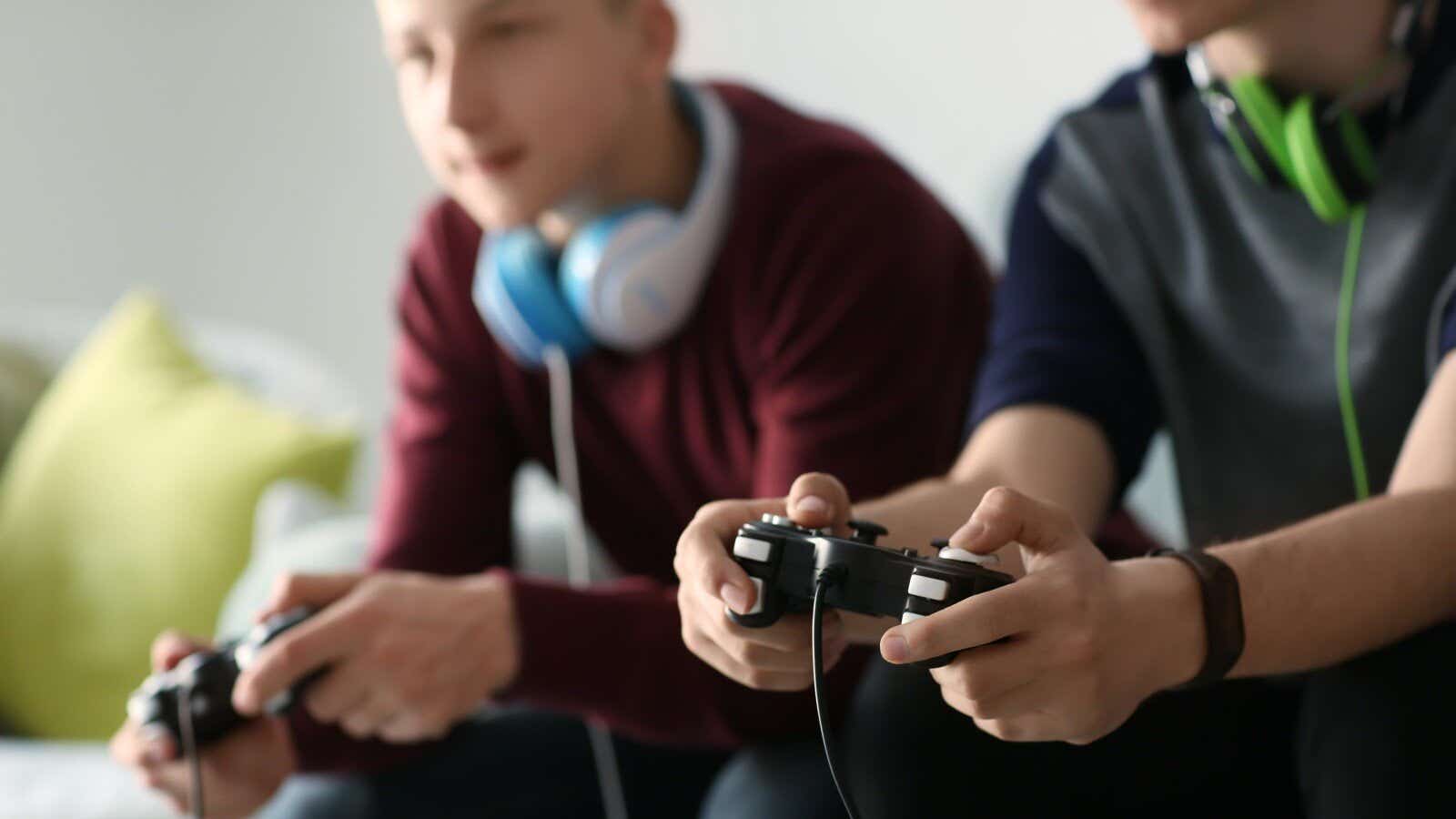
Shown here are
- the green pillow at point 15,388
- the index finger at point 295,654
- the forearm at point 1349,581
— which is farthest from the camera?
the green pillow at point 15,388

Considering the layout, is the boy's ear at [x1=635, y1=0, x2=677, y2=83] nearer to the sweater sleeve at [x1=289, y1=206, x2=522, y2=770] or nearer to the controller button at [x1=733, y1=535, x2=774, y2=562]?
the sweater sleeve at [x1=289, y1=206, x2=522, y2=770]

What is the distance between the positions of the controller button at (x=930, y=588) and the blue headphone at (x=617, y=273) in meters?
0.52

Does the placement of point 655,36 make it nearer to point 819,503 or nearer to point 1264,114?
point 1264,114

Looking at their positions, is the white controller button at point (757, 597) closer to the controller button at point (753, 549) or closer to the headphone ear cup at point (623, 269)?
the controller button at point (753, 549)

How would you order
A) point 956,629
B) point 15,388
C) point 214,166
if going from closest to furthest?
point 956,629
point 15,388
point 214,166

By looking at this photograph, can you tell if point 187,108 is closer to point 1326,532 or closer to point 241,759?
point 241,759

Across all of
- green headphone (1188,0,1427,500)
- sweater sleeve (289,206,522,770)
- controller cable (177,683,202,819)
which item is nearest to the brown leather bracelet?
green headphone (1188,0,1427,500)

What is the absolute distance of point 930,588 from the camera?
20.2 inches

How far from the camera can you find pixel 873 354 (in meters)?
0.97

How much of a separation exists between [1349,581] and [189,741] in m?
0.63

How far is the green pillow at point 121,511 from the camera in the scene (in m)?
1.32

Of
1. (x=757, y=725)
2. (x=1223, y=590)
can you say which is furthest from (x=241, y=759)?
(x=1223, y=590)

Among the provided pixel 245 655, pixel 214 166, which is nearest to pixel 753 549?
pixel 245 655

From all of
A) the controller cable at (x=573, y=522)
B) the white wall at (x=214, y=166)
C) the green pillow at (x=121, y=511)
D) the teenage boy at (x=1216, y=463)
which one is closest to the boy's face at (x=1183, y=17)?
the teenage boy at (x=1216, y=463)
